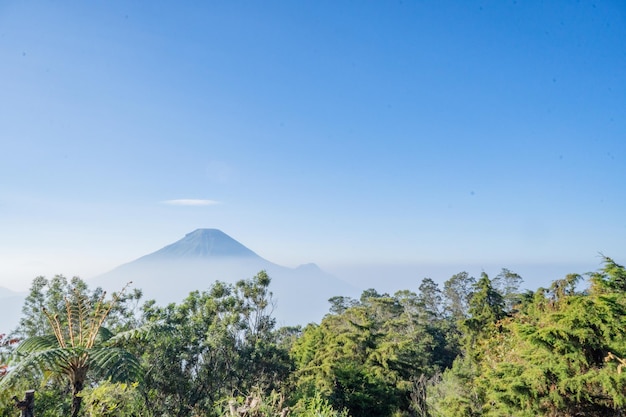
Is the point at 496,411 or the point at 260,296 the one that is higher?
the point at 260,296

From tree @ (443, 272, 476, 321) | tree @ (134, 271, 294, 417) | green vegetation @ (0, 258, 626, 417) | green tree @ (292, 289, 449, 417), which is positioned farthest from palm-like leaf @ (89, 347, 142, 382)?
tree @ (443, 272, 476, 321)

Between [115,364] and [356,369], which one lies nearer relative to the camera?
[115,364]

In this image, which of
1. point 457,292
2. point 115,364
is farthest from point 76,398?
point 457,292

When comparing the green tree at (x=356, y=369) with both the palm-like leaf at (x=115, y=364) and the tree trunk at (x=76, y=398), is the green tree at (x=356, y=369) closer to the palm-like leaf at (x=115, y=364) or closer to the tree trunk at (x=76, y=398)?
the palm-like leaf at (x=115, y=364)

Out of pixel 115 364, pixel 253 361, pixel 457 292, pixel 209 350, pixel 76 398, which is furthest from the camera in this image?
pixel 457 292

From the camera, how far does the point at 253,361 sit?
11.3 meters

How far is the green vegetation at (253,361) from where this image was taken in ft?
16.8

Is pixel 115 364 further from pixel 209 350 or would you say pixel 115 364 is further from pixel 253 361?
pixel 253 361

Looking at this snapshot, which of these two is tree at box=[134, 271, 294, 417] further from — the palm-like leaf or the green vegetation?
the palm-like leaf

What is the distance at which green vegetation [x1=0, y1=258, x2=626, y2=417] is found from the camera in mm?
5113

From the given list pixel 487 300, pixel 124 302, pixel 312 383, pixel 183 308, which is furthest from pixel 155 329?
pixel 487 300

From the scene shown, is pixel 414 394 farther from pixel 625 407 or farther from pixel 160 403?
pixel 160 403

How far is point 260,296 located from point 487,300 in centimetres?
1569

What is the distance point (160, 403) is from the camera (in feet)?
30.9
